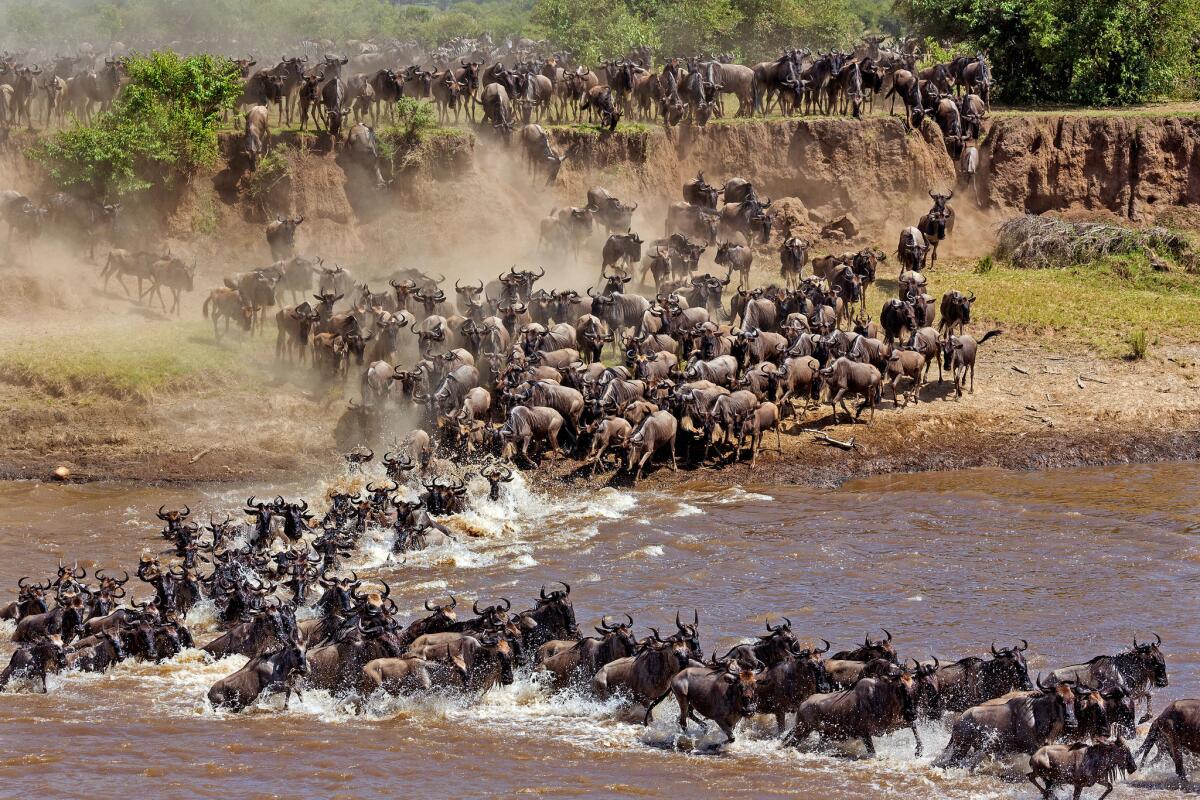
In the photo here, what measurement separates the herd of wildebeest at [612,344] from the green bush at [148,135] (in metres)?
2.70

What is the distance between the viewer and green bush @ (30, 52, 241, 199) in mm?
30969

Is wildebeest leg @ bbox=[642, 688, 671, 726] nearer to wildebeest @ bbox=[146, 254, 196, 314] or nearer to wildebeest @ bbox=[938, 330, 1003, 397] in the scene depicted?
wildebeest @ bbox=[938, 330, 1003, 397]

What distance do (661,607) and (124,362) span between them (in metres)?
12.2

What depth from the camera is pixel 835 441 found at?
22.6 metres

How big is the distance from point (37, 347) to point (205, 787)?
1514 cm

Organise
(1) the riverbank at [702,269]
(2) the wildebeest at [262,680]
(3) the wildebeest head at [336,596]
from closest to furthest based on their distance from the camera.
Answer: (2) the wildebeest at [262,680]
(3) the wildebeest head at [336,596]
(1) the riverbank at [702,269]

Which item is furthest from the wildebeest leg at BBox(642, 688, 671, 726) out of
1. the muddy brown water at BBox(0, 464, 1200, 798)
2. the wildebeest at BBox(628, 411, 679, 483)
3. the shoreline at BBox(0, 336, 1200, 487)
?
the shoreline at BBox(0, 336, 1200, 487)

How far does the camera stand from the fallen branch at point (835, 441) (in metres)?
22.5

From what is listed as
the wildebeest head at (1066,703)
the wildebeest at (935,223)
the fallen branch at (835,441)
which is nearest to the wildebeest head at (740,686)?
the wildebeest head at (1066,703)

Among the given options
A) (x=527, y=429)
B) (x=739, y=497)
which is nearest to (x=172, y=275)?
(x=527, y=429)

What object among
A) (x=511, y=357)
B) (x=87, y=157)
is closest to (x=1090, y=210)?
(x=511, y=357)

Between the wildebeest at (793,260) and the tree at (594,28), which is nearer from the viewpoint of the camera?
the wildebeest at (793,260)

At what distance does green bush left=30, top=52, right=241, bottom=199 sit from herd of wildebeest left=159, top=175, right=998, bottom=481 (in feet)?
8.86

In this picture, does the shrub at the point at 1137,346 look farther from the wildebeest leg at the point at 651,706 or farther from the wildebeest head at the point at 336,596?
the wildebeest head at the point at 336,596
